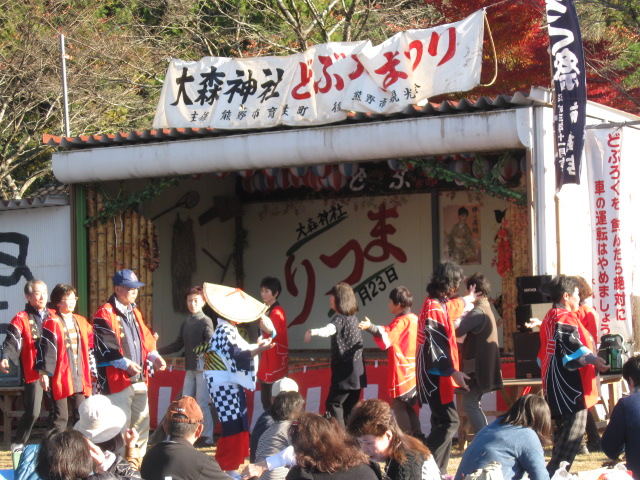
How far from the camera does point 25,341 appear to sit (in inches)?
353

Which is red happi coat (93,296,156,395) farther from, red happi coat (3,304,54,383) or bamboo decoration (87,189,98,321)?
bamboo decoration (87,189,98,321)

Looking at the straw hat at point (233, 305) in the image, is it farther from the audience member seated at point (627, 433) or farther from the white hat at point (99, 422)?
the audience member seated at point (627, 433)

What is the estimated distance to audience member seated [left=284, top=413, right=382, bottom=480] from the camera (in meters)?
4.29

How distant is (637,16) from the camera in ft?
48.4

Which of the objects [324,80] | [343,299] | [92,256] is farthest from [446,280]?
[92,256]

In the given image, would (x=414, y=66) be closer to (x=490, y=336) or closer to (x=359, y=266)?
(x=490, y=336)

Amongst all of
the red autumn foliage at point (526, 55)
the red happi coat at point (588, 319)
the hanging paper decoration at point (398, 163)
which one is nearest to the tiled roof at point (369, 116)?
the hanging paper decoration at point (398, 163)

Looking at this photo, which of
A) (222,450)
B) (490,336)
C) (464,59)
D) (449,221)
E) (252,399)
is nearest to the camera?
(222,450)

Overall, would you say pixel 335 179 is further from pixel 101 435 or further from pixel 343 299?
pixel 101 435

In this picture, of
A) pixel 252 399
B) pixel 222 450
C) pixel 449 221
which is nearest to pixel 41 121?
pixel 449 221

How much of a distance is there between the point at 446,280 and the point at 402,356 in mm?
1464

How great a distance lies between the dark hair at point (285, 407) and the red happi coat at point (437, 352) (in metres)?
1.38

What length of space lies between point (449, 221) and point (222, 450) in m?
6.41

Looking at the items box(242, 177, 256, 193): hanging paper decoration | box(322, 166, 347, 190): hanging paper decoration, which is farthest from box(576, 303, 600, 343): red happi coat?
box(242, 177, 256, 193): hanging paper decoration
